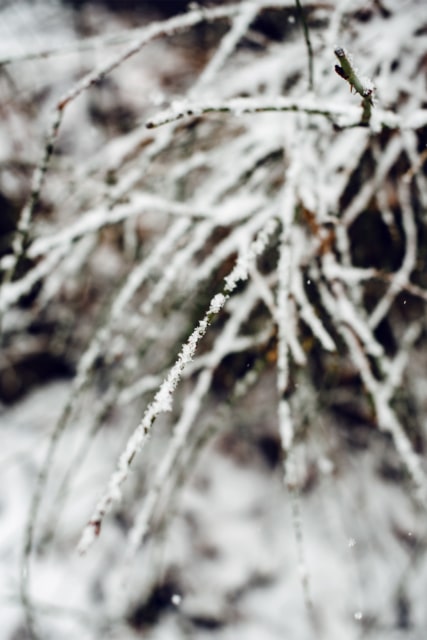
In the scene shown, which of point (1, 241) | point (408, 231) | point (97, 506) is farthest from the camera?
point (1, 241)

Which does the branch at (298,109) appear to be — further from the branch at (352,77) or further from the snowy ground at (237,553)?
the snowy ground at (237,553)

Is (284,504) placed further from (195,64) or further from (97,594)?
(195,64)

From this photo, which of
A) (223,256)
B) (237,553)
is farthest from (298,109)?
(237,553)

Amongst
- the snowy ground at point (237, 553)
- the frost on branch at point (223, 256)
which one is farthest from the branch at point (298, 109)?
the snowy ground at point (237, 553)

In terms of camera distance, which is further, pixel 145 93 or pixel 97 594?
pixel 145 93

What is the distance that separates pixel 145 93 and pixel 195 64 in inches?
5.2

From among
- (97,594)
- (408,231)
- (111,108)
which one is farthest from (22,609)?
(111,108)

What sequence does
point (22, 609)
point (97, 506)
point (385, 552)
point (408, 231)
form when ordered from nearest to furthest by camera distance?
point (97, 506)
point (408, 231)
point (22, 609)
point (385, 552)

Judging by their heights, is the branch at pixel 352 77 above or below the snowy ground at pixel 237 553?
above

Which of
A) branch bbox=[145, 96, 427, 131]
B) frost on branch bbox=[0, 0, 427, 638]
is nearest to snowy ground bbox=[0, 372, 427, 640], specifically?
frost on branch bbox=[0, 0, 427, 638]

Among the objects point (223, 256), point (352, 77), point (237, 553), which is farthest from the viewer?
point (237, 553)

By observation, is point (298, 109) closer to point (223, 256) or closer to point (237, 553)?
point (223, 256)

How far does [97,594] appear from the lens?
84 centimetres

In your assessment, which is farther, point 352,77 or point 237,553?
point 237,553
